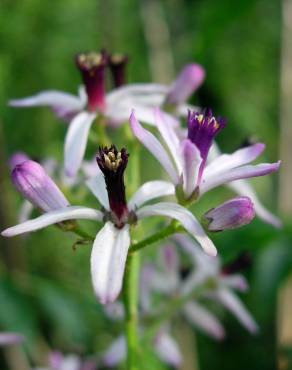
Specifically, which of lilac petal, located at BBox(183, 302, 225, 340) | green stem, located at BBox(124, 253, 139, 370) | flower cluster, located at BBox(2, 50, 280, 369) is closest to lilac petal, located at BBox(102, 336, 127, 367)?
→ flower cluster, located at BBox(2, 50, 280, 369)

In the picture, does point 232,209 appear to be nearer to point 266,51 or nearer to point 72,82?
point 72,82

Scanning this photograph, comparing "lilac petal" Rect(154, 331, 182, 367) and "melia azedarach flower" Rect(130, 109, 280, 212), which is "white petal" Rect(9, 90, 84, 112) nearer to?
"melia azedarach flower" Rect(130, 109, 280, 212)

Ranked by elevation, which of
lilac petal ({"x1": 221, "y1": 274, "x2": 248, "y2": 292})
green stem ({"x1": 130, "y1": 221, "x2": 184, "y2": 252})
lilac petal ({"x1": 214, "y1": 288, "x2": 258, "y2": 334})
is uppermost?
green stem ({"x1": 130, "y1": 221, "x2": 184, "y2": 252})

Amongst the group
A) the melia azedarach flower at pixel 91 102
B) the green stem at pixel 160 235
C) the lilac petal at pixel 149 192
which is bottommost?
the green stem at pixel 160 235

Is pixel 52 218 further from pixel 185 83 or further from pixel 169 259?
pixel 169 259

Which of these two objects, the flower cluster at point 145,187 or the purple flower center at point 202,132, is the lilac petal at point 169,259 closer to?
the flower cluster at point 145,187

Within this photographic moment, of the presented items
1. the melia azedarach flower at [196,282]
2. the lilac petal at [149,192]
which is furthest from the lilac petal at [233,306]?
the lilac petal at [149,192]
